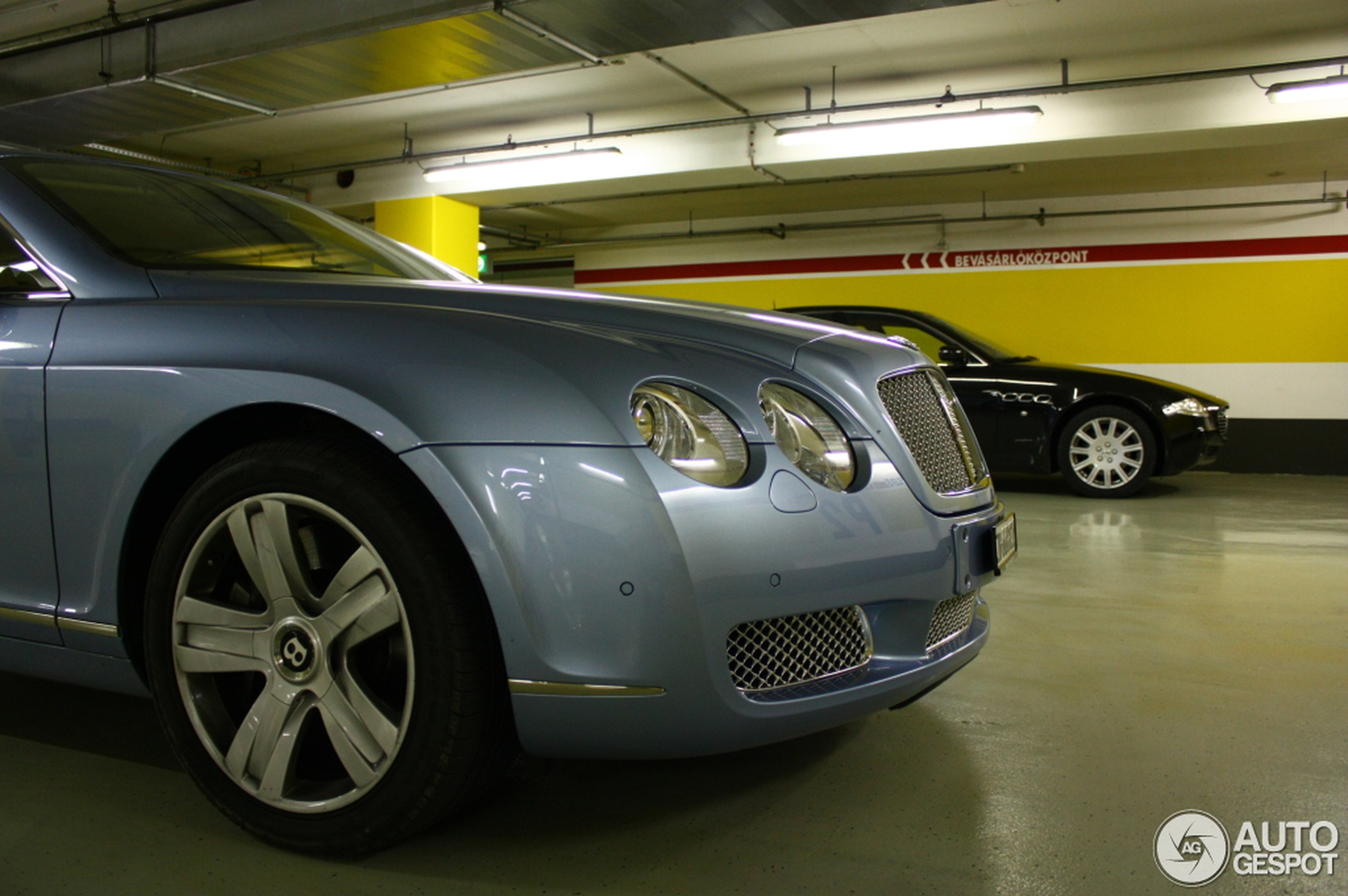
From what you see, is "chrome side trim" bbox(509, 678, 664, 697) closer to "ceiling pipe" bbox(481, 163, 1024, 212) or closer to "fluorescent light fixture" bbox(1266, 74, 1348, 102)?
"fluorescent light fixture" bbox(1266, 74, 1348, 102)

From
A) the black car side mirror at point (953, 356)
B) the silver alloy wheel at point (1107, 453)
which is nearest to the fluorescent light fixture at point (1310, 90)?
the silver alloy wheel at point (1107, 453)

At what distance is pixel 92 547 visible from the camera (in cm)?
163

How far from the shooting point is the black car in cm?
675

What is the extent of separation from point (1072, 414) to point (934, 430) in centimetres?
553

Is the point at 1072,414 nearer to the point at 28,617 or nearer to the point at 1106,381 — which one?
the point at 1106,381

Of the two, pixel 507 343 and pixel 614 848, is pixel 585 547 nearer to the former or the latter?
pixel 507 343

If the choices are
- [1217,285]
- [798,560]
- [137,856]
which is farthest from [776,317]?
[1217,285]

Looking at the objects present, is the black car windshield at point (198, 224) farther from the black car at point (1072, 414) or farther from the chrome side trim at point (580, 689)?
the black car at point (1072, 414)

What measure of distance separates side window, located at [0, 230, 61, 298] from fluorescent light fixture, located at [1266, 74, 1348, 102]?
26.8 ft

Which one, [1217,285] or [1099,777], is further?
[1217,285]

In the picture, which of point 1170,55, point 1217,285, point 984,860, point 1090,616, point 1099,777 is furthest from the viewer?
point 1217,285

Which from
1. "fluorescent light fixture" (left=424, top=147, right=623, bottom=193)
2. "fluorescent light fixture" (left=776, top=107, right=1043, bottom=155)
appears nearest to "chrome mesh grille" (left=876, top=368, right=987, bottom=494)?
"fluorescent light fixture" (left=776, top=107, right=1043, bottom=155)

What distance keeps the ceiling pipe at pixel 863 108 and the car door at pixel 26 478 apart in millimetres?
7596

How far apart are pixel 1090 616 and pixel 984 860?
1904mm
